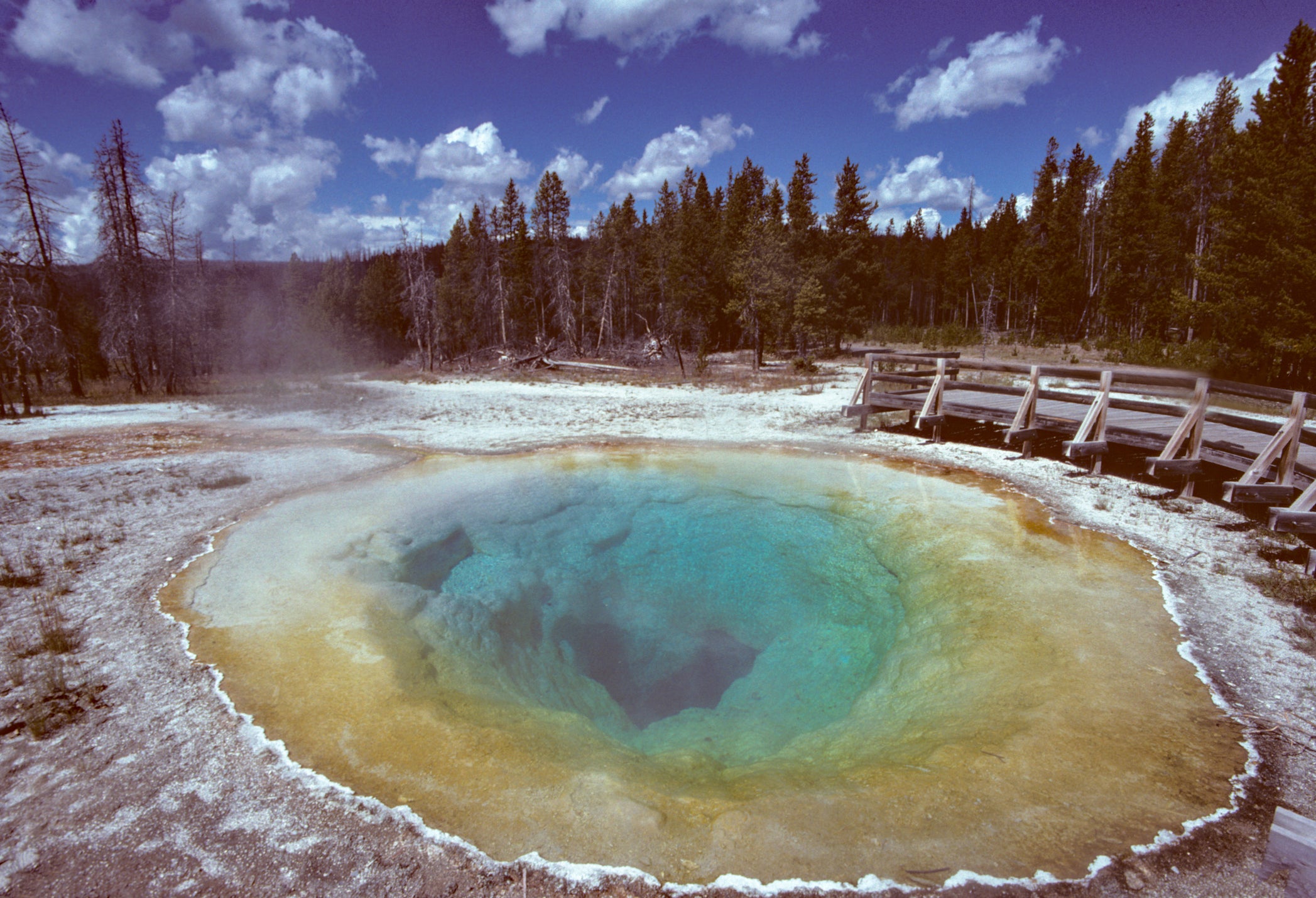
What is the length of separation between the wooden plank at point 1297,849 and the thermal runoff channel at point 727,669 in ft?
2.60

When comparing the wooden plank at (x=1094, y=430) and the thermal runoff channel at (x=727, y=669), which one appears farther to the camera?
the wooden plank at (x=1094, y=430)

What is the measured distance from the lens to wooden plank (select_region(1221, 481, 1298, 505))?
662 cm

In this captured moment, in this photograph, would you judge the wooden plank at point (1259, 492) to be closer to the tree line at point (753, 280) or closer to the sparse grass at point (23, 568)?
the tree line at point (753, 280)

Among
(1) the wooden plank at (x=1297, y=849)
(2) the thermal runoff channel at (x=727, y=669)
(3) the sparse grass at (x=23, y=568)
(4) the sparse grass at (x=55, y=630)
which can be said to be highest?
(1) the wooden plank at (x=1297, y=849)

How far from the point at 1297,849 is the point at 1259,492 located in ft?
20.9

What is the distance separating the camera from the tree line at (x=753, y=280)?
663 inches

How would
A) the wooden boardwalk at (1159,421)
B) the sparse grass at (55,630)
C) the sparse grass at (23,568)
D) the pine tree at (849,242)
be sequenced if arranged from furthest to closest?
the pine tree at (849,242), the wooden boardwalk at (1159,421), the sparse grass at (23,568), the sparse grass at (55,630)

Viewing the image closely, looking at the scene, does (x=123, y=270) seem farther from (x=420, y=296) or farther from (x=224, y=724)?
(x=224, y=724)

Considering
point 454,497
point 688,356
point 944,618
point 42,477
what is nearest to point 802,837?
point 944,618

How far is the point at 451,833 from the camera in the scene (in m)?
2.98

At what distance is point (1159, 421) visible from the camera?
1074cm

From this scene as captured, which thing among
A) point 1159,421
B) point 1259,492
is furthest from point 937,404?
point 1259,492

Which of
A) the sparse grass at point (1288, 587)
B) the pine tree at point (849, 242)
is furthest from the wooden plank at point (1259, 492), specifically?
the pine tree at point (849, 242)

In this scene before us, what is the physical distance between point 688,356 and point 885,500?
27.5m
